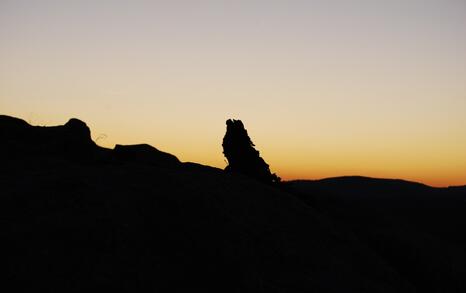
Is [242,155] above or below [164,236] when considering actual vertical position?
above

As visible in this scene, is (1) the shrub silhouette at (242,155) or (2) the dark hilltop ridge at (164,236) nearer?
(2) the dark hilltop ridge at (164,236)

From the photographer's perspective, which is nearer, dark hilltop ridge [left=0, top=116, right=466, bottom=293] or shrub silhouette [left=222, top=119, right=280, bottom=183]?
dark hilltop ridge [left=0, top=116, right=466, bottom=293]

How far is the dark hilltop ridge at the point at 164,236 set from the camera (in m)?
22.2

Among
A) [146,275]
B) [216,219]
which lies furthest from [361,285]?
[146,275]

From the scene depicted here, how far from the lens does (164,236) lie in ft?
85.3

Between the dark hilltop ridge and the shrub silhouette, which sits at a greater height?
the shrub silhouette

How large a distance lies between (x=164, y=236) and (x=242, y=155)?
2707cm

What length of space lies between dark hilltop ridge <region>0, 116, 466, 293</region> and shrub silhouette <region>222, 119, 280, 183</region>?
32.6 feet

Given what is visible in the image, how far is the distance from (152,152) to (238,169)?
30.9ft

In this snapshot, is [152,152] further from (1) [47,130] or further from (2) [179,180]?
(2) [179,180]

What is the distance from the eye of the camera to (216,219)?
29.1 meters

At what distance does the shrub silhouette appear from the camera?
51656mm

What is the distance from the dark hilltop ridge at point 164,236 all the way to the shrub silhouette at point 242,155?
9.93 meters

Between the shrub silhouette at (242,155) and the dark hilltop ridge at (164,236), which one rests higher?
the shrub silhouette at (242,155)
